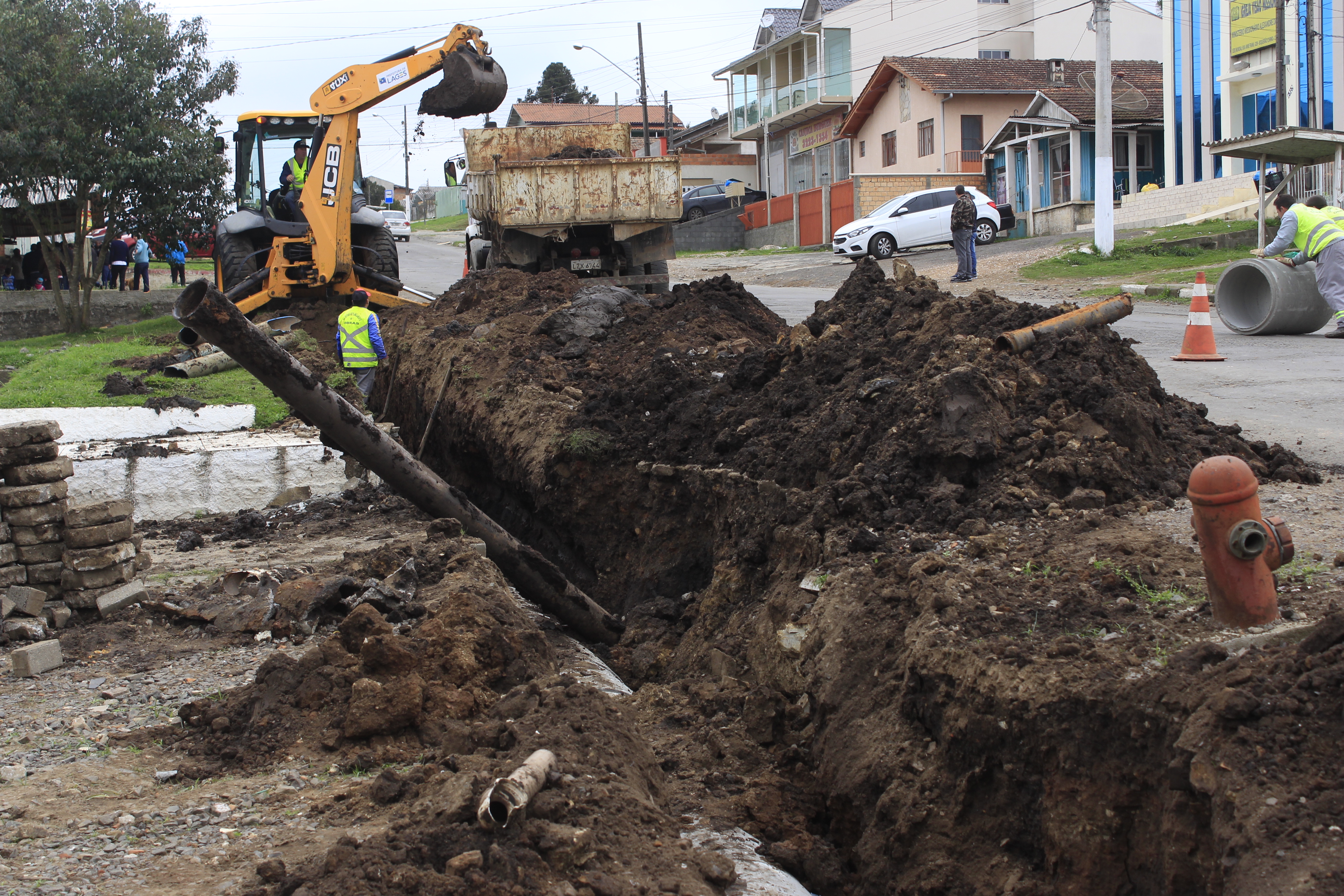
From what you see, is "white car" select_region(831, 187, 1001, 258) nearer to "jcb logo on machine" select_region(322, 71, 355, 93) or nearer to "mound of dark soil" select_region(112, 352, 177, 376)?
"jcb logo on machine" select_region(322, 71, 355, 93)

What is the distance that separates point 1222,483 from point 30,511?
19.3 ft

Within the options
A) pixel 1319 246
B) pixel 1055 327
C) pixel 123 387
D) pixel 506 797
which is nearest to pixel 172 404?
pixel 123 387

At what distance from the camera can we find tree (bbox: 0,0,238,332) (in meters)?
15.2

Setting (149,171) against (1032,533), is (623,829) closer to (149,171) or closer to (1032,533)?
(1032,533)

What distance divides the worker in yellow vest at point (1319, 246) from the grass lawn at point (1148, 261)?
5.33 metres

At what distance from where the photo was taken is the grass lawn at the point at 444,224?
49875 millimetres

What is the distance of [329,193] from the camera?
1234cm

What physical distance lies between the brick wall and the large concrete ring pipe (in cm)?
2012

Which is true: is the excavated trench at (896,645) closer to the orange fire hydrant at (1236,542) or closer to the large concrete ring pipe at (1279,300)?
the orange fire hydrant at (1236,542)

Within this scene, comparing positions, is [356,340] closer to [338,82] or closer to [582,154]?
[338,82]

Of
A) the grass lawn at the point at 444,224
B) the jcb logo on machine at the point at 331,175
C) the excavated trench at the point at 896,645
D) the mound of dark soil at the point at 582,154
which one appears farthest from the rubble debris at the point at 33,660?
the grass lawn at the point at 444,224

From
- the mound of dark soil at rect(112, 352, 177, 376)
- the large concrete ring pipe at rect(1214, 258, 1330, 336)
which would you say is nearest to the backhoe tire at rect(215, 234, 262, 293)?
the mound of dark soil at rect(112, 352, 177, 376)

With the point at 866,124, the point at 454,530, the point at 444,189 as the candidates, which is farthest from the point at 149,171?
the point at 444,189

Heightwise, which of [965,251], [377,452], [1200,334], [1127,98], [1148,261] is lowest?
→ [377,452]
